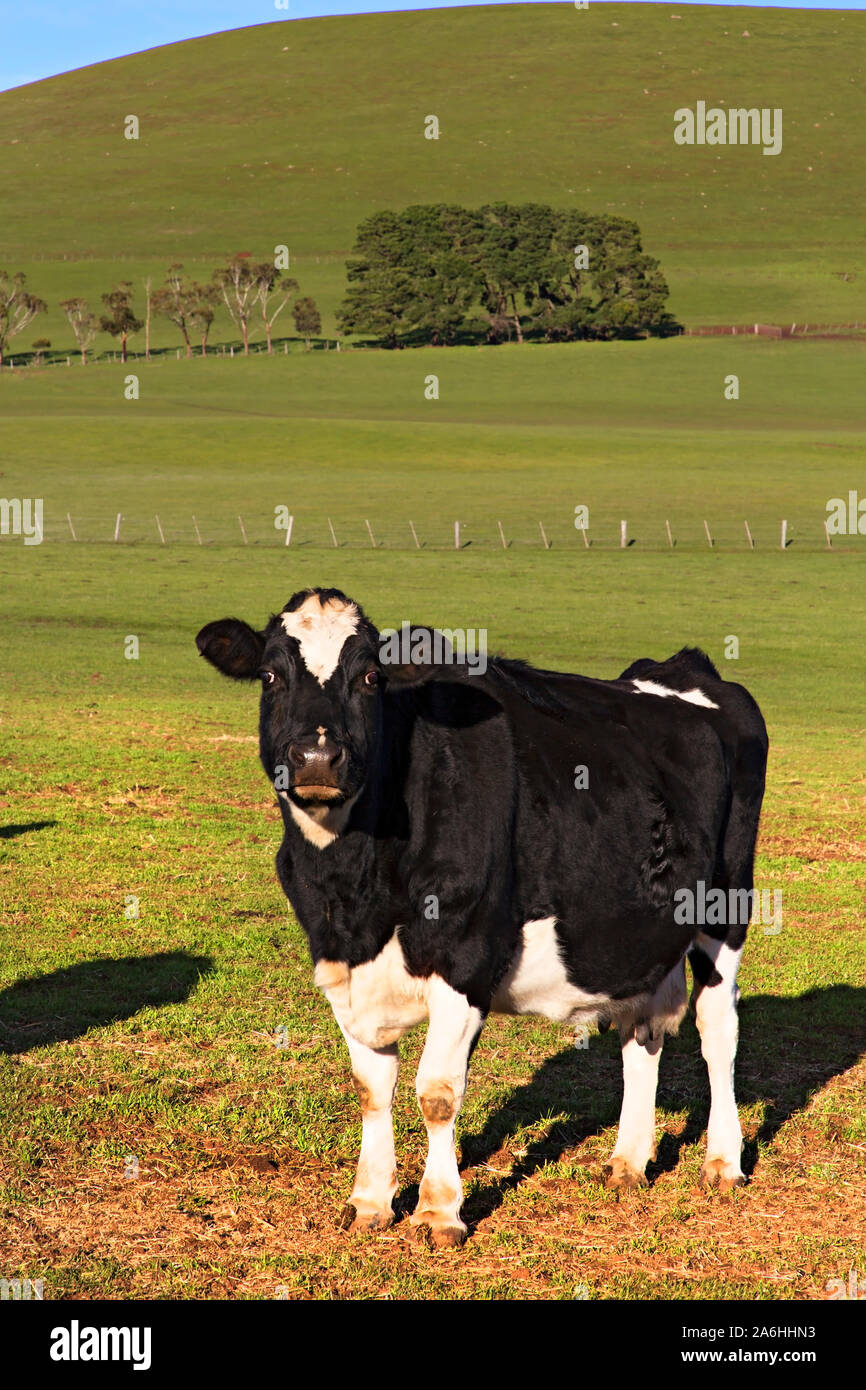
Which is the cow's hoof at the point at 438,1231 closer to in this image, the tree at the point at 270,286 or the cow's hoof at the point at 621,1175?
the cow's hoof at the point at 621,1175

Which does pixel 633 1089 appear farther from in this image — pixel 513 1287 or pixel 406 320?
pixel 406 320

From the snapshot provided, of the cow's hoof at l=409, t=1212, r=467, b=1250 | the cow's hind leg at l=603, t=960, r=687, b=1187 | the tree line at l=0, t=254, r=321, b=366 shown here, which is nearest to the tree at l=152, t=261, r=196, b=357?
the tree line at l=0, t=254, r=321, b=366

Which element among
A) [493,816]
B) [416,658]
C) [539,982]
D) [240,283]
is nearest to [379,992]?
[539,982]

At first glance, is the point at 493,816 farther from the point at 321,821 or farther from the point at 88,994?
the point at 88,994

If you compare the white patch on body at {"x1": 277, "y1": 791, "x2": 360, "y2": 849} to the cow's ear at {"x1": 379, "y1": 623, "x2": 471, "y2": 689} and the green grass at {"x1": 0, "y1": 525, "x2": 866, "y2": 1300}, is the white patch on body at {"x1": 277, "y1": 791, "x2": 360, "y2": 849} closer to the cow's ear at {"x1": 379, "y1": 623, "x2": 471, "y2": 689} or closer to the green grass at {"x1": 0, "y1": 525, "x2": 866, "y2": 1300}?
the cow's ear at {"x1": 379, "y1": 623, "x2": 471, "y2": 689}

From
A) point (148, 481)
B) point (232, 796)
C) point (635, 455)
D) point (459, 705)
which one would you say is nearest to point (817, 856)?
point (232, 796)

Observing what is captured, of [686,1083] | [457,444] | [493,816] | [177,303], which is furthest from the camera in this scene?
[177,303]

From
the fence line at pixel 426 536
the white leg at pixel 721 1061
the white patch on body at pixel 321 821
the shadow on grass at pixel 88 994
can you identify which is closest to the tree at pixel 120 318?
the fence line at pixel 426 536

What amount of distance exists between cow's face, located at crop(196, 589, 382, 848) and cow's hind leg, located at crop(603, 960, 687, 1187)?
7.19 ft

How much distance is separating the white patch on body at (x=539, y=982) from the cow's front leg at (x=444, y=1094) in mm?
369

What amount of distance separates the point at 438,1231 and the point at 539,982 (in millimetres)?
1217

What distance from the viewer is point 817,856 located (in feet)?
48.4

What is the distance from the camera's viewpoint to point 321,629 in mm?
6637

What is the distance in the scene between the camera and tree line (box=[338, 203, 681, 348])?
13562 centimetres
